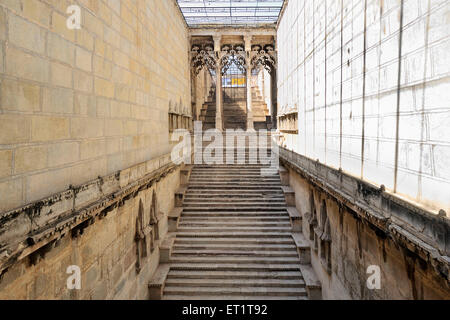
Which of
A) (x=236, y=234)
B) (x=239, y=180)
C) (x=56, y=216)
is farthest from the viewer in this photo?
(x=239, y=180)

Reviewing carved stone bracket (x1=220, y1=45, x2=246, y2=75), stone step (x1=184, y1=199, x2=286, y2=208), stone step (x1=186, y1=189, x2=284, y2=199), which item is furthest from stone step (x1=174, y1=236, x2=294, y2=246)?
carved stone bracket (x1=220, y1=45, x2=246, y2=75)

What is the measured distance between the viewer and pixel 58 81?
4445mm

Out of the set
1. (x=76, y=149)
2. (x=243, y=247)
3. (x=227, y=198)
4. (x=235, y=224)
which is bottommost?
(x=243, y=247)

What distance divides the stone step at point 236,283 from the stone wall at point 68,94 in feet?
13.4

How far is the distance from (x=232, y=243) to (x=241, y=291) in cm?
219

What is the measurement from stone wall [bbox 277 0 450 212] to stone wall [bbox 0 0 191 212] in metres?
4.82

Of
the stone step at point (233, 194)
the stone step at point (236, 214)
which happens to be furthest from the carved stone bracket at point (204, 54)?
the stone step at point (236, 214)

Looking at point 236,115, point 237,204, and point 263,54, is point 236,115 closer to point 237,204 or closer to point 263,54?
point 263,54

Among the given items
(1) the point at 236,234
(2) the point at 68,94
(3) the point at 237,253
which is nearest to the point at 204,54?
(1) the point at 236,234

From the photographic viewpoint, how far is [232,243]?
11.3m

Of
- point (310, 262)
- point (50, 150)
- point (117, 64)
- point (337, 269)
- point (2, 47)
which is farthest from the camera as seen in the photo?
point (310, 262)

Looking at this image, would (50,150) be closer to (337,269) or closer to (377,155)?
(377,155)

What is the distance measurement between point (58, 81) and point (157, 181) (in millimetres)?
6192
